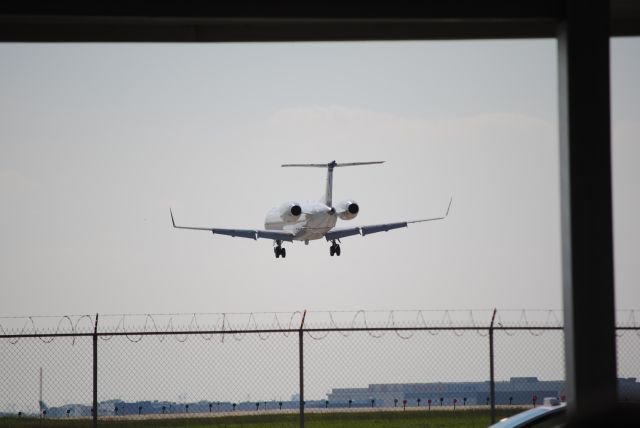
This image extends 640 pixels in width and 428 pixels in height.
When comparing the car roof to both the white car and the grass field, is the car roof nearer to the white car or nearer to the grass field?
the white car

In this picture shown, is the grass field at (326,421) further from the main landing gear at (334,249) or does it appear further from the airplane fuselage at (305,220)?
the main landing gear at (334,249)

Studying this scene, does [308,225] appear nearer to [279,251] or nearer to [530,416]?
[279,251]

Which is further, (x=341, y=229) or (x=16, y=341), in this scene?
(x=341, y=229)

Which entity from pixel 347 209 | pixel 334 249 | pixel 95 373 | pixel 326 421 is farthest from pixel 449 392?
pixel 334 249

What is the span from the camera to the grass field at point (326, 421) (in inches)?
658

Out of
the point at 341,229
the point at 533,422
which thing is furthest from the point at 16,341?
the point at 341,229

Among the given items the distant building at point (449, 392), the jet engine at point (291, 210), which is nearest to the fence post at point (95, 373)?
the distant building at point (449, 392)

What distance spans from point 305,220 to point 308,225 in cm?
43

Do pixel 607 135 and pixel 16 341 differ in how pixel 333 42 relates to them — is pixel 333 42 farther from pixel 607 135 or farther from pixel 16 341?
pixel 16 341

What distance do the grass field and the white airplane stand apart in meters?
34.2

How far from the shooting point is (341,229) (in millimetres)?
60250

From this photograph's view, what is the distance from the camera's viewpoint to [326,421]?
1969cm

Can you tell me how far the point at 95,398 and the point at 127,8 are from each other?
721 cm

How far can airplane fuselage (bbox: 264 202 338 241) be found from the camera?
184 ft
